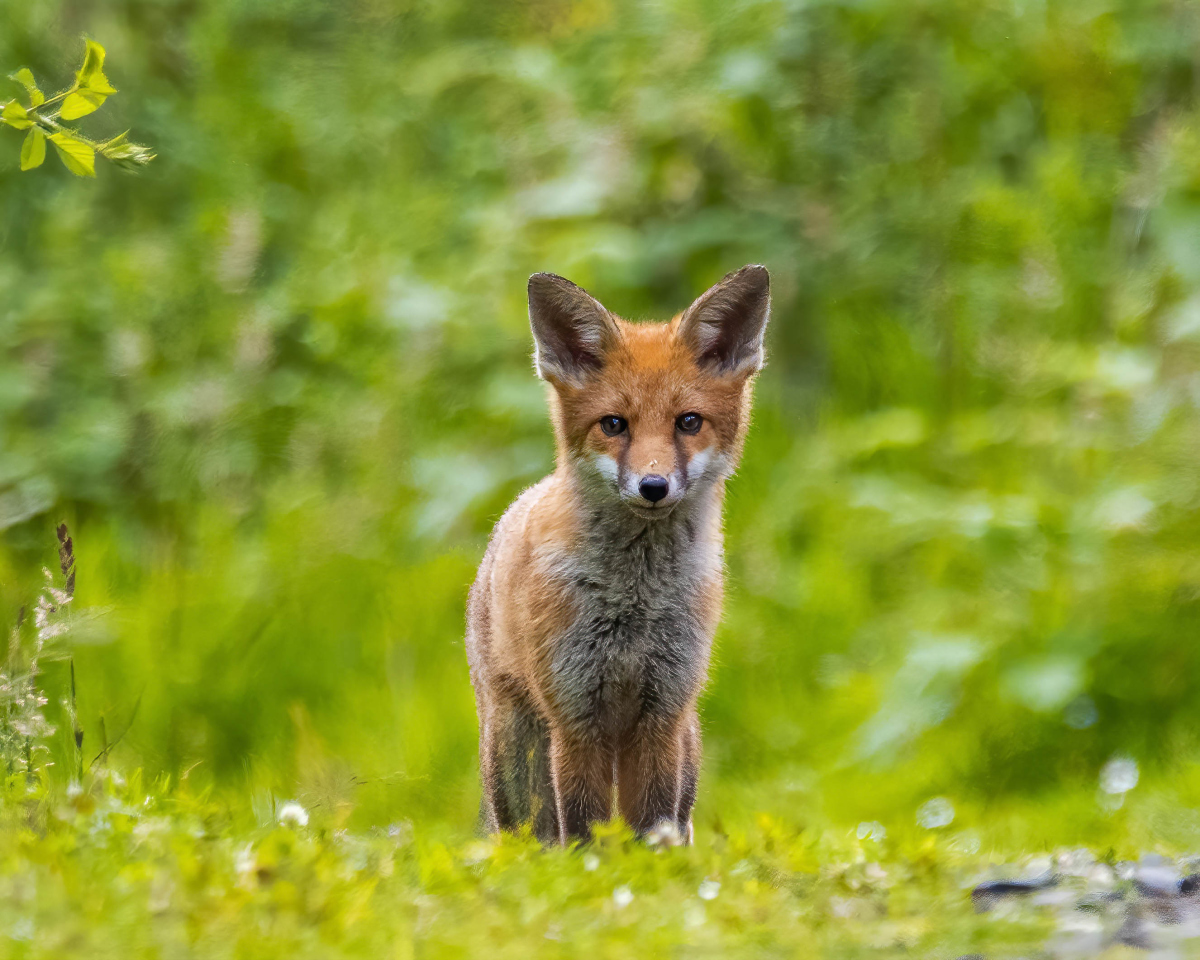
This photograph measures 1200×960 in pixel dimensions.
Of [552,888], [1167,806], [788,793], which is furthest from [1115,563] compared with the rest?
[552,888]

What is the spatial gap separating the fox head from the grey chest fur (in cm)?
16

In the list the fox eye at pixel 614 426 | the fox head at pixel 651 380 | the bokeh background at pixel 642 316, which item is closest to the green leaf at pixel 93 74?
the fox head at pixel 651 380

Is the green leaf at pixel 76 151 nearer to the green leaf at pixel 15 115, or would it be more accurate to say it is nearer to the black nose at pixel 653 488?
the green leaf at pixel 15 115

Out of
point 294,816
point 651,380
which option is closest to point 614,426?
point 651,380

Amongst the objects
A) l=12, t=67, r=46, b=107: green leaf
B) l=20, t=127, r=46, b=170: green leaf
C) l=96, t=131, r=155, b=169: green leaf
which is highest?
l=12, t=67, r=46, b=107: green leaf

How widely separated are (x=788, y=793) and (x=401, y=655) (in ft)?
5.68

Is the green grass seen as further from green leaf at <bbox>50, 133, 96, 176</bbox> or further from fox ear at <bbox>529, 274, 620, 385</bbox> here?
green leaf at <bbox>50, 133, 96, 176</bbox>

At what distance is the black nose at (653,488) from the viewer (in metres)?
3.42

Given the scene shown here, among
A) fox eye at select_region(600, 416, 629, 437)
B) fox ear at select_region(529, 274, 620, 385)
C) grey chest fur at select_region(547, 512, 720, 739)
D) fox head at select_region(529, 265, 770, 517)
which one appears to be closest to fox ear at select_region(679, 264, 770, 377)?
fox head at select_region(529, 265, 770, 517)

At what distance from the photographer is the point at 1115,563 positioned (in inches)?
200

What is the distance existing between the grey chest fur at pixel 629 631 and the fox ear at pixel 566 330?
48 cm

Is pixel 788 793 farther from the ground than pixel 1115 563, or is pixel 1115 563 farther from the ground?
pixel 1115 563

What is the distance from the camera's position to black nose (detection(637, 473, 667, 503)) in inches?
134

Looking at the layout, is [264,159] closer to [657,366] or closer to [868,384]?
[868,384]
